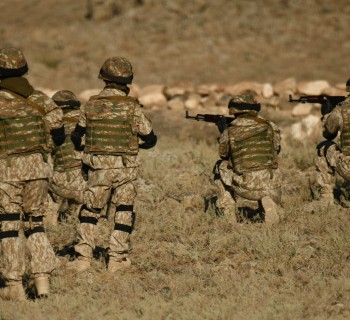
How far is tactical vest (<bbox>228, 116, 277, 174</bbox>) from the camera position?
9.11 meters

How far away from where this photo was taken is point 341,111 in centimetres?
934

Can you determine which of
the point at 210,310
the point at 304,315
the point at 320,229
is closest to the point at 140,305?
the point at 210,310

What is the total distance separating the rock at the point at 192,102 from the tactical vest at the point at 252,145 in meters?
10.4

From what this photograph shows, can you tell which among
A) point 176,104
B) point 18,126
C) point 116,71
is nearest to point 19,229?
point 18,126

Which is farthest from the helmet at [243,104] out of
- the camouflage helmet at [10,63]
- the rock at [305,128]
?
the rock at [305,128]

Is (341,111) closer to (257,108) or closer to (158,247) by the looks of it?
(257,108)

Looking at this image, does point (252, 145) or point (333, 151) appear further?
point (333, 151)

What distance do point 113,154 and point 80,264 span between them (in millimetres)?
1219

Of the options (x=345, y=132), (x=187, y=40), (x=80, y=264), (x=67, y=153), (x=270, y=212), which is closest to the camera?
(x=80, y=264)

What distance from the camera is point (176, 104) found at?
19625mm

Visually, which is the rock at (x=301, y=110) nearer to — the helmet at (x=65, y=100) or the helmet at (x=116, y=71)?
the helmet at (x=65, y=100)

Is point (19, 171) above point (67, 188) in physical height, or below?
below

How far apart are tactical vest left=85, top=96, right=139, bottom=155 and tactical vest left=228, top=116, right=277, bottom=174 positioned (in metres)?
1.81

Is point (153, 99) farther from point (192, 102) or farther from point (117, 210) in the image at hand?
point (117, 210)
